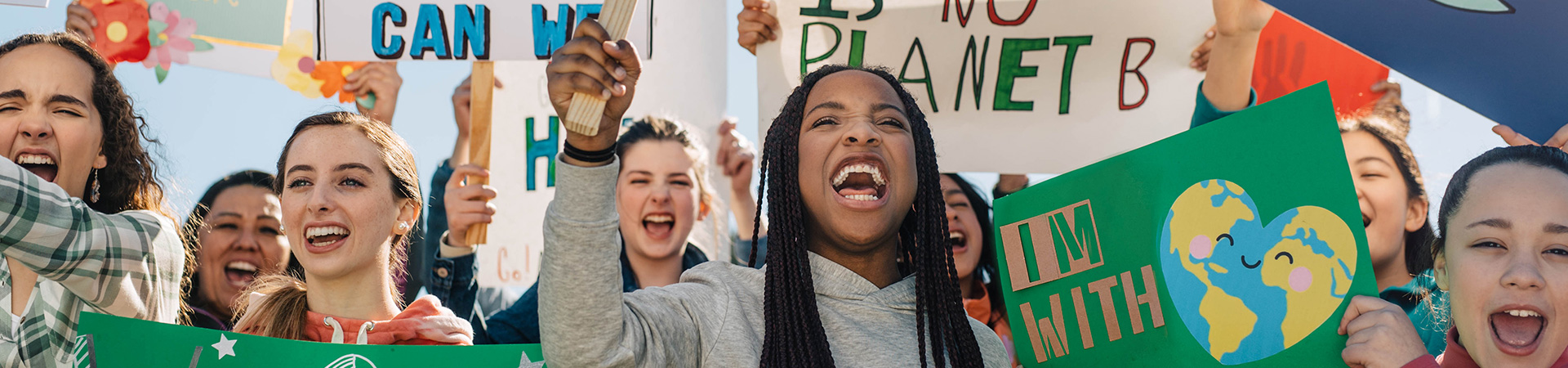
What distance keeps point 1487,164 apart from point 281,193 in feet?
9.71

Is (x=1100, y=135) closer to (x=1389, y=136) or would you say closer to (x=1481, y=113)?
(x=1389, y=136)

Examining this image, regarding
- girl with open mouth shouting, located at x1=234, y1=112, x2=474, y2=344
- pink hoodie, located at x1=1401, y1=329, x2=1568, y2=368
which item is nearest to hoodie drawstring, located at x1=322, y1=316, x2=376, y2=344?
girl with open mouth shouting, located at x1=234, y1=112, x2=474, y2=344

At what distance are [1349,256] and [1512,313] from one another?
0.40 metres

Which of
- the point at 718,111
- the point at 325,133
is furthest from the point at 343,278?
the point at 718,111

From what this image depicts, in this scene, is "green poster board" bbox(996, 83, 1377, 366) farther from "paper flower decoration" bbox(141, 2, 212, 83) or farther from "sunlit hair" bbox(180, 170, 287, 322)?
"paper flower decoration" bbox(141, 2, 212, 83)

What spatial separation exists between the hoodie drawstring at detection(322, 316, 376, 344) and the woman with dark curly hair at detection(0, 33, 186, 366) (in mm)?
512

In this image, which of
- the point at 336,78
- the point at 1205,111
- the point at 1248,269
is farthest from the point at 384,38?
the point at 1248,269

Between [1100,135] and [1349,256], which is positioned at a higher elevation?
[1100,135]

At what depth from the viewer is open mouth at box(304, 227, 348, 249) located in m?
3.04

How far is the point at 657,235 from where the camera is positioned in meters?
4.36

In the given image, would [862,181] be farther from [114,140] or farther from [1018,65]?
[114,140]

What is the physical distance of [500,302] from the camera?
504cm

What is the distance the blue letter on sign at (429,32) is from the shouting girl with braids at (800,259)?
1850 mm

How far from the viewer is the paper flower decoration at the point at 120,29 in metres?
4.30
